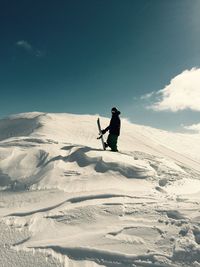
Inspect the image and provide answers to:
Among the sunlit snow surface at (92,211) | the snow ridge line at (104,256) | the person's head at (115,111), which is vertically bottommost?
the snow ridge line at (104,256)

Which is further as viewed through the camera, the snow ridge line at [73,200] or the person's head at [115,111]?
the person's head at [115,111]

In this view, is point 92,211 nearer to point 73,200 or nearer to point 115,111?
point 73,200

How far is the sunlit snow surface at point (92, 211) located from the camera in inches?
186

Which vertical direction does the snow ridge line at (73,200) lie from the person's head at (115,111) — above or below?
below

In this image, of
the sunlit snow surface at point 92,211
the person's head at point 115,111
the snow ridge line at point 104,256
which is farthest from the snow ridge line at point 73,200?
the person's head at point 115,111

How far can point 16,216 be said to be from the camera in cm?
610

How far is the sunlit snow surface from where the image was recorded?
186 inches

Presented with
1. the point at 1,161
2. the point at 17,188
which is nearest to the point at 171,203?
the point at 17,188

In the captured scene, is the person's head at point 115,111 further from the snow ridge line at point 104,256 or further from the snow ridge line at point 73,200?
the snow ridge line at point 104,256

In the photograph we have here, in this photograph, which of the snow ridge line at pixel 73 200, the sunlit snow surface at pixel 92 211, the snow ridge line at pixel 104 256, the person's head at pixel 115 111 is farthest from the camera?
the person's head at pixel 115 111

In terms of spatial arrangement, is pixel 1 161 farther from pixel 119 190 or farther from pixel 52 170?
pixel 119 190

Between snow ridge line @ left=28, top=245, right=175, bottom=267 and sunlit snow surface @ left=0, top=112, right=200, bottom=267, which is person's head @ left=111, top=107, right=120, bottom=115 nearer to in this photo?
sunlit snow surface @ left=0, top=112, right=200, bottom=267

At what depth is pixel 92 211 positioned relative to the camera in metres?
6.13

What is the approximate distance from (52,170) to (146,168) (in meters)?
2.79
